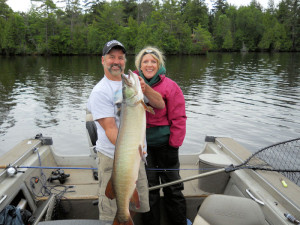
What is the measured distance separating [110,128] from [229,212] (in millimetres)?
1307

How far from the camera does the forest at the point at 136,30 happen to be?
6384cm

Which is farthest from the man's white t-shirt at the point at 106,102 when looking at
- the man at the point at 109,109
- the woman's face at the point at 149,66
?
the woman's face at the point at 149,66

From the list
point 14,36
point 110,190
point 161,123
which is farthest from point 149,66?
point 14,36

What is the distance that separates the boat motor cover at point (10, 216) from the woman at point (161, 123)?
163cm

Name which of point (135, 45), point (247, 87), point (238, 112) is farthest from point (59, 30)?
point (238, 112)

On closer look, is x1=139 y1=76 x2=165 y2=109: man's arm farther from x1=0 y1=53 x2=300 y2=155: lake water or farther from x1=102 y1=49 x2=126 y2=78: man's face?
x1=0 y1=53 x2=300 y2=155: lake water

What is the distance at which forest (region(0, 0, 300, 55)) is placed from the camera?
209ft

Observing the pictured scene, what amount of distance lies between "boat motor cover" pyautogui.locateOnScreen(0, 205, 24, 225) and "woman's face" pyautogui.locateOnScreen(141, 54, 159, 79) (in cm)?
230

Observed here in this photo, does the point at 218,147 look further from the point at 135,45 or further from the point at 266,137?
the point at 135,45

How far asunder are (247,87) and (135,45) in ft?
167

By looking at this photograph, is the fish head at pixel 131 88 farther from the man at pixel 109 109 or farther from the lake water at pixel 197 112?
the lake water at pixel 197 112

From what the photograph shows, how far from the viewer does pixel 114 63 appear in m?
2.83

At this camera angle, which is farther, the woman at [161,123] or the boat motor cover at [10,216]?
the woman at [161,123]

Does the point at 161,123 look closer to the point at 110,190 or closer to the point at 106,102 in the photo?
the point at 106,102
